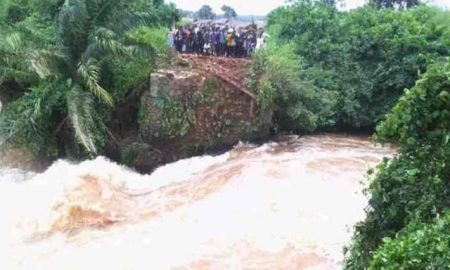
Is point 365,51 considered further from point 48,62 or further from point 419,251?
point 419,251

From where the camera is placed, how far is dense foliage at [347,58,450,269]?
5.94 metres

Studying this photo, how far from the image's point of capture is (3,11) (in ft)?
61.8

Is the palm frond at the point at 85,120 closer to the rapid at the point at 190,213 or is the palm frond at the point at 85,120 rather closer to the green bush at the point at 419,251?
the rapid at the point at 190,213

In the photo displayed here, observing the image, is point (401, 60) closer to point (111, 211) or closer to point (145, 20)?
point (145, 20)

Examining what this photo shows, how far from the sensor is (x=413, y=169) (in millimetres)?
6203

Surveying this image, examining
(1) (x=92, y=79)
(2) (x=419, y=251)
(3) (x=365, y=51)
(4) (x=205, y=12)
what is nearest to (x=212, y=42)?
(3) (x=365, y=51)

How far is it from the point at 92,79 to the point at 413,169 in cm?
955

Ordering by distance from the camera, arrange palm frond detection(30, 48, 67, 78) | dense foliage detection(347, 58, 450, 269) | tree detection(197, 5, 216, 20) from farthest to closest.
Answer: tree detection(197, 5, 216, 20) → palm frond detection(30, 48, 67, 78) → dense foliage detection(347, 58, 450, 269)

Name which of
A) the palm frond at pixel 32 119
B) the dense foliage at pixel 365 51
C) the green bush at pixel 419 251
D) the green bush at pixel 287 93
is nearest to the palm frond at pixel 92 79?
the palm frond at pixel 32 119

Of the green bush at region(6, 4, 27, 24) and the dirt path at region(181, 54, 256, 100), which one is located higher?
the green bush at region(6, 4, 27, 24)

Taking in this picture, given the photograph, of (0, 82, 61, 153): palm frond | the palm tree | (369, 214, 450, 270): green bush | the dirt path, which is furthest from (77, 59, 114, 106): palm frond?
(369, 214, 450, 270): green bush

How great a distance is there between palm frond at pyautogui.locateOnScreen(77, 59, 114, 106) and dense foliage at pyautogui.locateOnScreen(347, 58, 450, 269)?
353 inches

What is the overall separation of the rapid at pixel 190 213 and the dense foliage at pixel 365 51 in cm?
376

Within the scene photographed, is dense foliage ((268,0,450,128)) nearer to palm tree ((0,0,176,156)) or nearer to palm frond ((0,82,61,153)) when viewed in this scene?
palm tree ((0,0,176,156))
